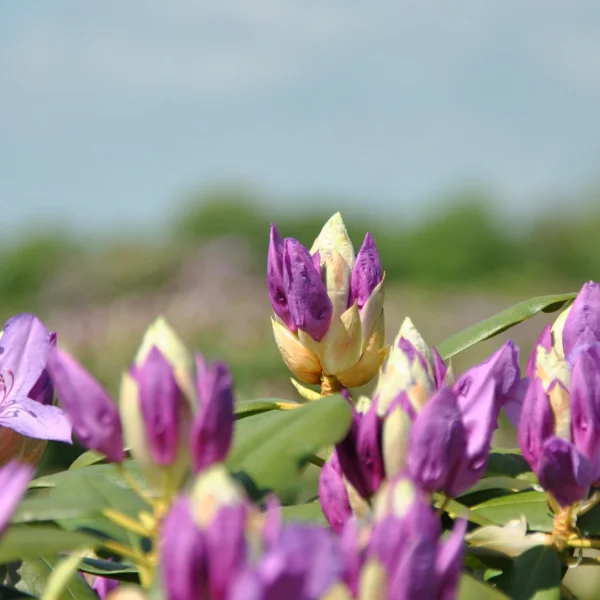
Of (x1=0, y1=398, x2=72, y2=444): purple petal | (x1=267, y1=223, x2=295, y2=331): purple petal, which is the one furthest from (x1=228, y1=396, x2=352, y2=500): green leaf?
(x1=267, y1=223, x2=295, y2=331): purple petal

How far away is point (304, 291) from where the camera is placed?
1275mm

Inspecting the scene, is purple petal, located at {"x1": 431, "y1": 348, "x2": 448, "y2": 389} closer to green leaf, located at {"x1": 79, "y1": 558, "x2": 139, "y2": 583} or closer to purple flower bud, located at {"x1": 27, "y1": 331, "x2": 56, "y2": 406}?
green leaf, located at {"x1": 79, "y1": 558, "x2": 139, "y2": 583}

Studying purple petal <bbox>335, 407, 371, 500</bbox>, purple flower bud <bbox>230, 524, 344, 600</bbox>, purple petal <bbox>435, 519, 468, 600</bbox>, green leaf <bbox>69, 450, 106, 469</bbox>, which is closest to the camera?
purple flower bud <bbox>230, 524, 344, 600</bbox>

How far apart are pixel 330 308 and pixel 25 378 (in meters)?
0.38

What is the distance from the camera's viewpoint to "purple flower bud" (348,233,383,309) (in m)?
1.31

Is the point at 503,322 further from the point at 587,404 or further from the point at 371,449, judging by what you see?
the point at 371,449

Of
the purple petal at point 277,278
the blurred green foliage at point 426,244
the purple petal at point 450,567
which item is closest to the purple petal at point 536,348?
the purple petal at point 277,278

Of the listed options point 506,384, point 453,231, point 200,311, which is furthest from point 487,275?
point 506,384

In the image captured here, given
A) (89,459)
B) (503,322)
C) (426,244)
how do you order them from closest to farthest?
(89,459) → (503,322) → (426,244)

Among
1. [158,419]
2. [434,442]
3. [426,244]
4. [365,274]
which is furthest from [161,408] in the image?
[426,244]

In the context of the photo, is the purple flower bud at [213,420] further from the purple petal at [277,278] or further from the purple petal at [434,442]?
the purple petal at [277,278]

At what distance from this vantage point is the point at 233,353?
1021 centimetres

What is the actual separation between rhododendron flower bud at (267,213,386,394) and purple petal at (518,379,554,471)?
360 mm

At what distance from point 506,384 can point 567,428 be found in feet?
0.25
